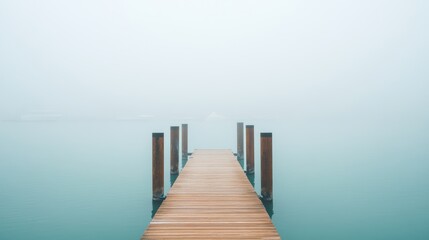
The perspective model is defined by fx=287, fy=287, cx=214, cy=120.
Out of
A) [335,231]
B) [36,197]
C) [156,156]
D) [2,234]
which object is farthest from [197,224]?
[36,197]

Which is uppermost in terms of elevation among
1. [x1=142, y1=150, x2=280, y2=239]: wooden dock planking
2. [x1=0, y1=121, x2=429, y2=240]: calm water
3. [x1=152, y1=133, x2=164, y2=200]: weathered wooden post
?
[x1=152, y1=133, x2=164, y2=200]: weathered wooden post

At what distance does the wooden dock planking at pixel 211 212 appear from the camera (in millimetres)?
4988

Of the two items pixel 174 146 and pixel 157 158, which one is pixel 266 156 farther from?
pixel 174 146

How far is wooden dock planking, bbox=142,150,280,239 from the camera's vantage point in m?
4.99

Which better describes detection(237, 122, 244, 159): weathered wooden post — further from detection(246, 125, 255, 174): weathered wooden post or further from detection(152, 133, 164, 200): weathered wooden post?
detection(152, 133, 164, 200): weathered wooden post

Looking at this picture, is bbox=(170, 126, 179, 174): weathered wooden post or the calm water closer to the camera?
the calm water

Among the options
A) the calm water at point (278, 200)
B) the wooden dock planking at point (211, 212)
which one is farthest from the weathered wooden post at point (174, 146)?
the wooden dock planking at point (211, 212)

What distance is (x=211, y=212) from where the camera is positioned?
6.20 m

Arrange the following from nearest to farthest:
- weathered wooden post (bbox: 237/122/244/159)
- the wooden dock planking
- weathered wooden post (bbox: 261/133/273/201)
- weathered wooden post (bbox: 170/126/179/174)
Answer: the wooden dock planking → weathered wooden post (bbox: 261/133/273/201) → weathered wooden post (bbox: 170/126/179/174) → weathered wooden post (bbox: 237/122/244/159)

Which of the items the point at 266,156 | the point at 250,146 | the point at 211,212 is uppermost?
the point at 266,156

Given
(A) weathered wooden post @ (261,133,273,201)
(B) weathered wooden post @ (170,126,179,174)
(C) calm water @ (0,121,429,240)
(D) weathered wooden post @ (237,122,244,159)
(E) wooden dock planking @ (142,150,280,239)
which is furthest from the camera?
(D) weathered wooden post @ (237,122,244,159)

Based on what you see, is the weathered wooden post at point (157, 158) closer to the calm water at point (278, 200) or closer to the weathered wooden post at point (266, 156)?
the calm water at point (278, 200)

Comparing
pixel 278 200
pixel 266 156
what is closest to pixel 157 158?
pixel 266 156

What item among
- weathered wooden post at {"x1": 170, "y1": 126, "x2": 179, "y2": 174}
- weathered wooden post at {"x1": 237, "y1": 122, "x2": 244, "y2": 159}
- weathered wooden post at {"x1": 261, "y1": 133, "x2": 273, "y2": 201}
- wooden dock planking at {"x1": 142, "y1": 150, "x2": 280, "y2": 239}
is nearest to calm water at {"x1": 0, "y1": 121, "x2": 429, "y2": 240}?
weathered wooden post at {"x1": 170, "y1": 126, "x2": 179, "y2": 174}
